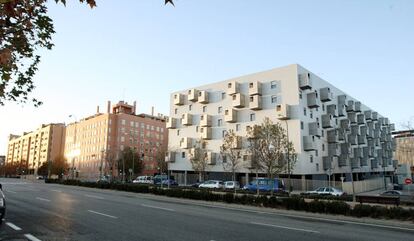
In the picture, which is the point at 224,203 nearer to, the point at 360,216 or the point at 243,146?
the point at 360,216

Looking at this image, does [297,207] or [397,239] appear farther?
[297,207]

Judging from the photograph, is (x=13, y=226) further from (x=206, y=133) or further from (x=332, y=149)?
(x=332, y=149)

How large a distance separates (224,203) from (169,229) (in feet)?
45.5

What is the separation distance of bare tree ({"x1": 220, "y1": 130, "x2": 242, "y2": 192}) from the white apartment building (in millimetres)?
1181

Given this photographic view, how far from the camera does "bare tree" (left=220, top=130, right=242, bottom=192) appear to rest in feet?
174

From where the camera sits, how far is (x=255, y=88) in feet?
186

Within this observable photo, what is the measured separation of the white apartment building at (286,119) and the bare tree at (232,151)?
1181mm

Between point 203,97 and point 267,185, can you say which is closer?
point 267,185

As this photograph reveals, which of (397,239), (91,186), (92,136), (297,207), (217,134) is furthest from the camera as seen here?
(92,136)

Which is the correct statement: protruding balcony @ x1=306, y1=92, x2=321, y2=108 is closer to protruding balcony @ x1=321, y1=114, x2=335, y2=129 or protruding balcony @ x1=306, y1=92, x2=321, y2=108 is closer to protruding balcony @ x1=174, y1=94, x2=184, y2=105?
protruding balcony @ x1=321, y1=114, x2=335, y2=129

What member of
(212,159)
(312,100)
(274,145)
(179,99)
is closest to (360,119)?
(312,100)

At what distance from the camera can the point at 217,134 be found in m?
63.5

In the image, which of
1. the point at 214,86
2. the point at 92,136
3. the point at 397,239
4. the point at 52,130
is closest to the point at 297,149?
the point at 214,86

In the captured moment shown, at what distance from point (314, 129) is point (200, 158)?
67.3 feet
